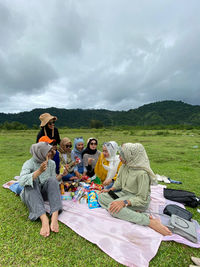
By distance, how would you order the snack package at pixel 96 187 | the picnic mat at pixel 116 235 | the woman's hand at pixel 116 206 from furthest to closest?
the snack package at pixel 96 187
the woman's hand at pixel 116 206
the picnic mat at pixel 116 235

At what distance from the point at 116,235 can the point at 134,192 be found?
82cm

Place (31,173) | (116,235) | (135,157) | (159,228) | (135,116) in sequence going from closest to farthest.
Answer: (116,235) < (159,228) < (31,173) < (135,157) < (135,116)

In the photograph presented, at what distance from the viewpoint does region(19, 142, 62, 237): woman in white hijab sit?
2218mm

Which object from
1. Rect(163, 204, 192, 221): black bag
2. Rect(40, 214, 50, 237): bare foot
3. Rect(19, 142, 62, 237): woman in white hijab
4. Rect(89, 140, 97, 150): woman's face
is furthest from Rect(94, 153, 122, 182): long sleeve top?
Rect(40, 214, 50, 237): bare foot

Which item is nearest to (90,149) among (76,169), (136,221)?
(76,169)

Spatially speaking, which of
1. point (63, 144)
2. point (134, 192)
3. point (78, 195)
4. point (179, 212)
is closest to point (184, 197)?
point (179, 212)

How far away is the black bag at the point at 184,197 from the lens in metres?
2.92

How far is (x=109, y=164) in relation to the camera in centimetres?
367

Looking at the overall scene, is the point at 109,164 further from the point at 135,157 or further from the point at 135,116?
the point at 135,116

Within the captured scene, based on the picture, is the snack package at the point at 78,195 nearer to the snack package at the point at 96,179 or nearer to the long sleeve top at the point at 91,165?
the snack package at the point at 96,179

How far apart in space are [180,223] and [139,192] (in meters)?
0.70

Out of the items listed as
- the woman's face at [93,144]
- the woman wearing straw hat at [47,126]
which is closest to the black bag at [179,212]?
the woman's face at [93,144]

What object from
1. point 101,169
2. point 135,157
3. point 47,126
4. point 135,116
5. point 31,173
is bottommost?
point 101,169

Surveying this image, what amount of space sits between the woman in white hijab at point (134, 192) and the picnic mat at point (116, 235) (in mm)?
106
